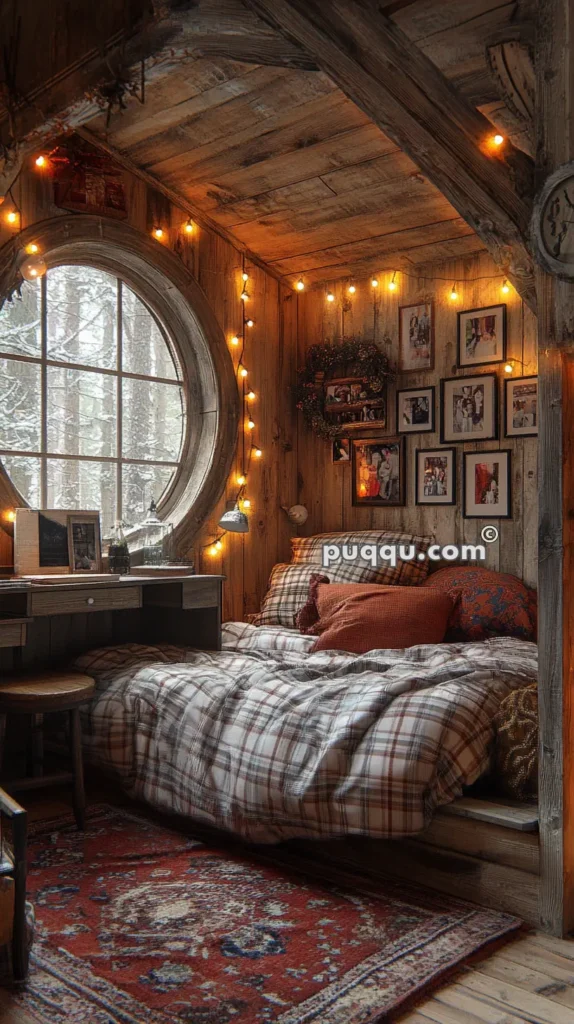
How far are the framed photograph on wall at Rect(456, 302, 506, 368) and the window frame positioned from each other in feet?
3.99

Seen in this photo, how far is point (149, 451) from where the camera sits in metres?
4.25

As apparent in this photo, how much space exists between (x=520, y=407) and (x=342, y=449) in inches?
42.4

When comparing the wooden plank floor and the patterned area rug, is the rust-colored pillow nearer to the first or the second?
the patterned area rug

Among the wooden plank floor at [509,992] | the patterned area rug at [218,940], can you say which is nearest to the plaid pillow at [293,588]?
the patterned area rug at [218,940]

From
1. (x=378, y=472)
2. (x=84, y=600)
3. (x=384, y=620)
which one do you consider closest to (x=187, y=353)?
(x=378, y=472)

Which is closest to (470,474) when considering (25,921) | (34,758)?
(34,758)

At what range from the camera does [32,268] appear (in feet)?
11.4

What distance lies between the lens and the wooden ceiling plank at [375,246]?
4.07 metres

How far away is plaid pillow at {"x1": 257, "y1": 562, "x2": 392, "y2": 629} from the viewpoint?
4.18m

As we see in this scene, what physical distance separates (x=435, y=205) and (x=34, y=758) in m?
2.99

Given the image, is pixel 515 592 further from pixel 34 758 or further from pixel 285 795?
pixel 34 758

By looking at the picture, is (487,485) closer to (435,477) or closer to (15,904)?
(435,477)

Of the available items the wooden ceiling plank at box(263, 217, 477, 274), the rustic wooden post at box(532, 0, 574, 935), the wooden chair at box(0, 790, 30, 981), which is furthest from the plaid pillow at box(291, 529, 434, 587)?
the wooden chair at box(0, 790, 30, 981)

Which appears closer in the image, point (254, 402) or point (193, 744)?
point (193, 744)
